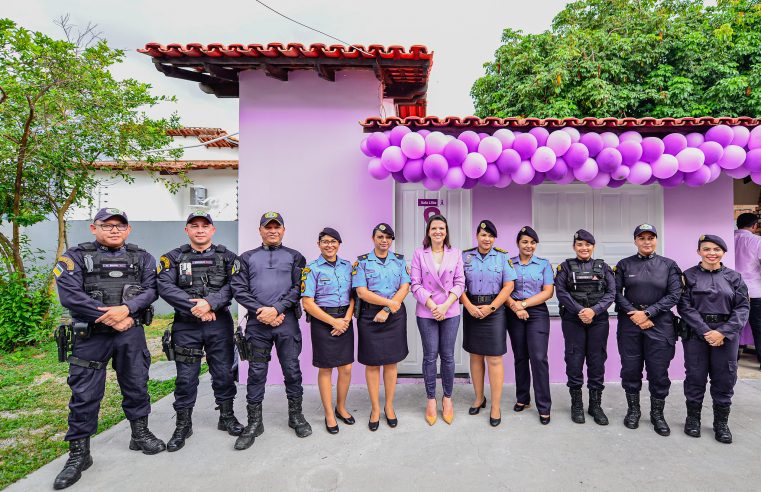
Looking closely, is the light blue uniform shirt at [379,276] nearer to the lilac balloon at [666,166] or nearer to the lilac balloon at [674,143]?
the lilac balloon at [666,166]

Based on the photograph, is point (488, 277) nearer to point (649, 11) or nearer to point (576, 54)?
point (576, 54)

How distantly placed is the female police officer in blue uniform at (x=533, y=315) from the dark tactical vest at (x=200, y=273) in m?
2.78

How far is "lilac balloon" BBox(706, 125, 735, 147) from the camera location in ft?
13.3

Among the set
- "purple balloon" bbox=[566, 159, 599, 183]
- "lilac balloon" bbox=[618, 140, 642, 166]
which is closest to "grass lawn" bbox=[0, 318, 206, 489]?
"purple balloon" bbox=[566, 159, 599, 183]

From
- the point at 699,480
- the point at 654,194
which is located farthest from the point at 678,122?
the point at 699,480

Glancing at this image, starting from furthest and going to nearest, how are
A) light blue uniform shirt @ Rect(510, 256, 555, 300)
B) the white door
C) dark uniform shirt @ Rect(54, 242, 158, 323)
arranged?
the white door
light blue uniform shirt @ Rect(510, 256, 555, 300)
dark uniform shirt @ Rect(54, 242, 158, 323)

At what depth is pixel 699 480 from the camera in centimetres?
283

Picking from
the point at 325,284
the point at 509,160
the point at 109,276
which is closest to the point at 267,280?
the point at 325,284

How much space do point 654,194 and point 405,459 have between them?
4447 mm

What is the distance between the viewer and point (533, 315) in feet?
12.6

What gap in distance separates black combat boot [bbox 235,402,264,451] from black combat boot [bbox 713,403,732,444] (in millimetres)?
4056

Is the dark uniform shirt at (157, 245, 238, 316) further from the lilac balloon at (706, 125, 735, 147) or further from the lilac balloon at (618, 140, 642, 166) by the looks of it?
the lilac balloon at (706, 125, 735, 147)

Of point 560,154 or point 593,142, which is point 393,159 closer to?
point 560,154

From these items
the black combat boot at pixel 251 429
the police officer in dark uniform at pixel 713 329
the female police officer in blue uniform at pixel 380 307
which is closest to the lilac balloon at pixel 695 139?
the police officer in dark uniform at pixel 713 329
